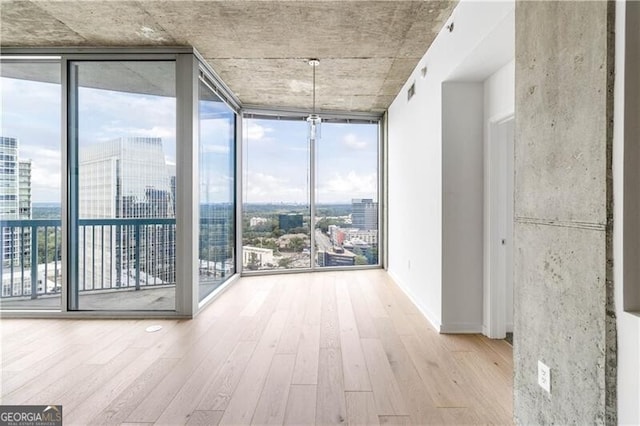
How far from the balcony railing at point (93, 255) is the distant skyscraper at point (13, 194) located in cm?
1

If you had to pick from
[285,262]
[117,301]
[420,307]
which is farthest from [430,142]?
[117,301]

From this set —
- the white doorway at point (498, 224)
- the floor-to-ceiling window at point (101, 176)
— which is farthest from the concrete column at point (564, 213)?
the floor-to-ceiling window at point (101, 176)

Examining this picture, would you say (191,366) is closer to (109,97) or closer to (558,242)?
(558,242)

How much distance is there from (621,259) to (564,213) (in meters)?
0.30

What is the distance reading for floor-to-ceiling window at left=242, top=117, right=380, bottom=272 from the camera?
561cm

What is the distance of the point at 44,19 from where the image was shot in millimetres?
2949

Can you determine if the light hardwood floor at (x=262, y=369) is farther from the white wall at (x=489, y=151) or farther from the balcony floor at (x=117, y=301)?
the white wall at (x=489, y=151)

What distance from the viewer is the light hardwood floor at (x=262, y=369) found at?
1.91 meters

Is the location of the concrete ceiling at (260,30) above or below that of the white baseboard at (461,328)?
above

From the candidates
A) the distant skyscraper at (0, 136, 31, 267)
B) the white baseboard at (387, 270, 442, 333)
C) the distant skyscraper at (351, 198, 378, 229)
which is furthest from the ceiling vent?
the distant skyscraper at (0, 136, 31, 267)

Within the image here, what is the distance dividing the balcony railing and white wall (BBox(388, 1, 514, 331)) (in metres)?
2.82

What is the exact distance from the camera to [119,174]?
3529 millimetres

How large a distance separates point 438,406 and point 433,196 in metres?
2.00

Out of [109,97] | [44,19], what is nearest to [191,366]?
[109,97]
